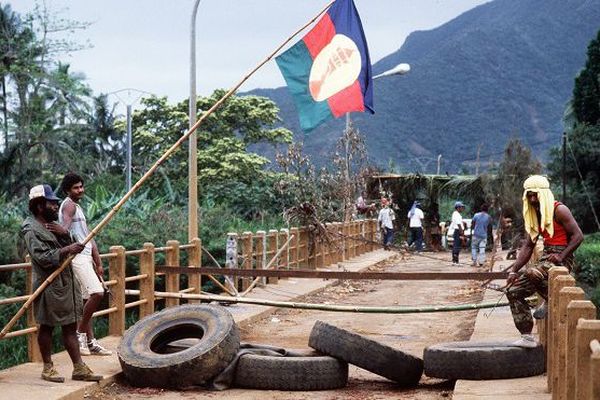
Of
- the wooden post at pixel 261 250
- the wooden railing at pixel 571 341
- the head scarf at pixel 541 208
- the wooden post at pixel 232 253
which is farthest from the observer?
the wooden post at pixel 261 250

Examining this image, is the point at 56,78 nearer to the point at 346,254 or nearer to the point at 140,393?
the point at 346,254

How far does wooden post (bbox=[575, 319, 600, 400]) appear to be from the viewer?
5.27m

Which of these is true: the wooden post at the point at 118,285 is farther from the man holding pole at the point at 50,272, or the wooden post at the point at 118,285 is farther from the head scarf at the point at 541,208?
the head scarf at the point at 541,208

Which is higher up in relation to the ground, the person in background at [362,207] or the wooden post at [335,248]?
the person in background at [362,207]

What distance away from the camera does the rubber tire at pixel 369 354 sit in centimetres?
1027

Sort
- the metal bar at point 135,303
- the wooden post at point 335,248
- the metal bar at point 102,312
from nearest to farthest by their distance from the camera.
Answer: the metal bar at point 102,312 → the metal bar at point 135,303 → the wooden post at point 335,248

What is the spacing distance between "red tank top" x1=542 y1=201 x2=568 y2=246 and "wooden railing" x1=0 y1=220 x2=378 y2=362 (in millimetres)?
4896

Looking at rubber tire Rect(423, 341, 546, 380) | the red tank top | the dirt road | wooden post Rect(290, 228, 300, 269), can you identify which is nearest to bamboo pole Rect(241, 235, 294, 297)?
wooden post Rect(290, 228, 300, 269)

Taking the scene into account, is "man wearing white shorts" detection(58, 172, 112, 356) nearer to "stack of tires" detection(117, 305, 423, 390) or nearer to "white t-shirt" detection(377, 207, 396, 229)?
"stack of tires" detection(117, 305, 423, 390)

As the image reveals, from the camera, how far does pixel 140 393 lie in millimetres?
10164

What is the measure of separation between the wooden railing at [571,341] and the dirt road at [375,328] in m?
2.08

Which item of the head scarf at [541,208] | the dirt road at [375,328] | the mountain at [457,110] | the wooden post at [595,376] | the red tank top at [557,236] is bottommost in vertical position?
the dirt road at [375,328]

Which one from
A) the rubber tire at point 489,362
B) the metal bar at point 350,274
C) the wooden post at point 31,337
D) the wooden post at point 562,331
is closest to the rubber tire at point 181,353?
the wooden post at point 31,337

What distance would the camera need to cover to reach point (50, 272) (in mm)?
9398
